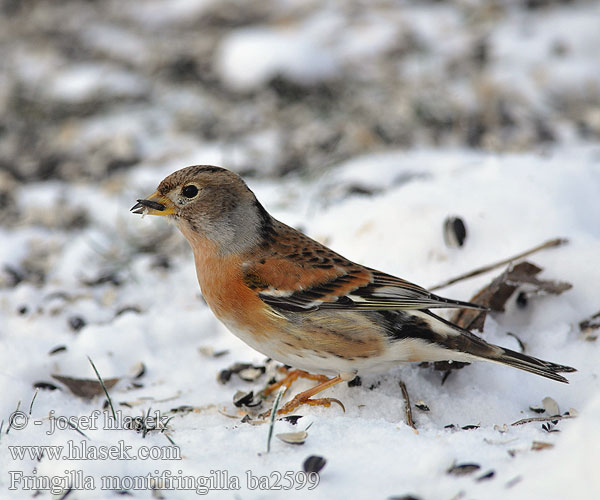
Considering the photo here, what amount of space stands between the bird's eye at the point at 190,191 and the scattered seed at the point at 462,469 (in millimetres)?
1761

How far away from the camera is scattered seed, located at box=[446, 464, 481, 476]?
215 cm

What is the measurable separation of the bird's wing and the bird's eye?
44cm

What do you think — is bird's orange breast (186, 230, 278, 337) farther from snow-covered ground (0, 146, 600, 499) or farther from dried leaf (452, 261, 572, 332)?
dried leaf (452, 261, 572, 332)

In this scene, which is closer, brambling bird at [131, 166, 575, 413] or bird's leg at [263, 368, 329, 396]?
brambling bird at [131, 166, 575, 413]

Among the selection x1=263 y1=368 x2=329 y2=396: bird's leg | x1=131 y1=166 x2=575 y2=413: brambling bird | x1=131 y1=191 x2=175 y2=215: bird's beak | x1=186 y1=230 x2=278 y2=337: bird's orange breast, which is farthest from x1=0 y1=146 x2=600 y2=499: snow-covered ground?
x1=131 y1=191 x2=175 y2=215: bird's beak

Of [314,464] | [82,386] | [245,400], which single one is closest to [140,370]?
[82,386]

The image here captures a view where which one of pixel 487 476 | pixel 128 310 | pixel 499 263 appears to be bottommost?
pixel 487 476

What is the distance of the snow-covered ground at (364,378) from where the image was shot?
222cm

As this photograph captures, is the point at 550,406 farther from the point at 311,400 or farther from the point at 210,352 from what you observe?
the point at 210,352

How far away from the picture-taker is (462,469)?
2.17 metres

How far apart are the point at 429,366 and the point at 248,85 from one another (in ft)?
15.2

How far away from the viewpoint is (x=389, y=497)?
6.83 ft

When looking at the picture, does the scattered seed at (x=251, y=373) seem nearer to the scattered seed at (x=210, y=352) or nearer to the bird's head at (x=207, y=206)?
the scattered seed at (x=210, y=352)

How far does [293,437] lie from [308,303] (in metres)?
0.76
